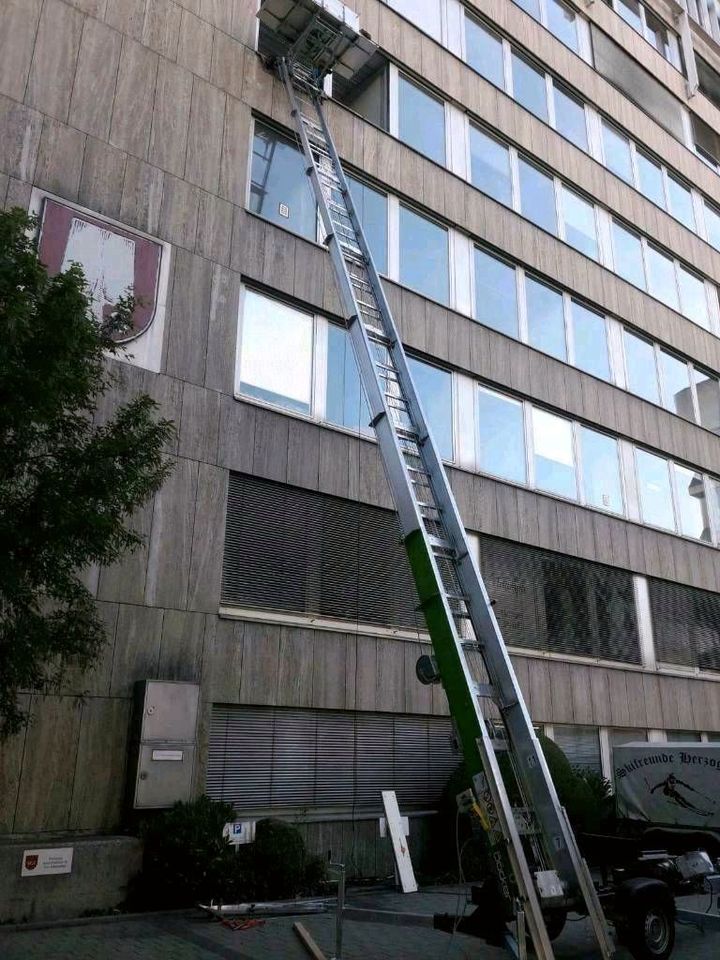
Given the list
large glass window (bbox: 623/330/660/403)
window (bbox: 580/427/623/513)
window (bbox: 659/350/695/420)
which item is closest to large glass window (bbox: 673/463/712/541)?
window (bbox: 659/350/695/420)

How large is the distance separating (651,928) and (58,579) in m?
6.40

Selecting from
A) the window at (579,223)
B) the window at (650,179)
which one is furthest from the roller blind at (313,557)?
the window at (650,179)

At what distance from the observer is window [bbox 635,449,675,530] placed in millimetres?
21047

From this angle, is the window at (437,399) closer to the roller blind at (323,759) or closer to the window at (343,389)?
the window at (343,389)

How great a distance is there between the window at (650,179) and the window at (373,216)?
1183 centimetres

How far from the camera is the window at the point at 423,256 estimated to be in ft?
56.9

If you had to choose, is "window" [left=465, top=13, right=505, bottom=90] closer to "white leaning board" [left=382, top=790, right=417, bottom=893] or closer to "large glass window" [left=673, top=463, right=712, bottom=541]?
"large glass window" [left=673, top=463, right=712, bottom=541]

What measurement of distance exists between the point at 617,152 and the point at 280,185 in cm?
1375

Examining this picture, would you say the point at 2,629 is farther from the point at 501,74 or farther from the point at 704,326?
the point at 704,326

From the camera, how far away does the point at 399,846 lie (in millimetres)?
12125

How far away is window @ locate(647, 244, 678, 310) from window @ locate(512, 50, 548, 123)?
5.35 metres

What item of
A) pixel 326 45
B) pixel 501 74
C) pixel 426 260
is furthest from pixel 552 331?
pixel 326 45

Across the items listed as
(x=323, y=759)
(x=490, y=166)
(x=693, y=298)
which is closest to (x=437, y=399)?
(x=490, y=166)

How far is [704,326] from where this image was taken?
25.9m
